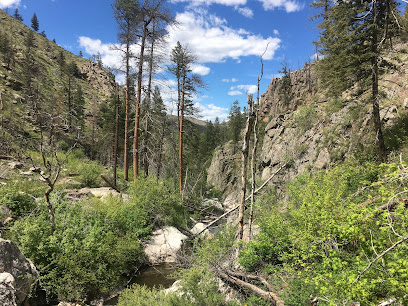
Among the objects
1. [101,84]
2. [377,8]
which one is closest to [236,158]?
[377,8]

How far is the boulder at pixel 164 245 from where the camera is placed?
1191 centimetres

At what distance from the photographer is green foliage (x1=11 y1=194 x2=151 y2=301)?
7730 millimetres

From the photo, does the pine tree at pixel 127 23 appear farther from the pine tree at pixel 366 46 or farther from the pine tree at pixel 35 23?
the pine tree at pixel 35 23

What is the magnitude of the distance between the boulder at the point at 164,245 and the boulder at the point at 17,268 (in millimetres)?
5732

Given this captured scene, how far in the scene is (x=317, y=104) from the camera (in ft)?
71.3

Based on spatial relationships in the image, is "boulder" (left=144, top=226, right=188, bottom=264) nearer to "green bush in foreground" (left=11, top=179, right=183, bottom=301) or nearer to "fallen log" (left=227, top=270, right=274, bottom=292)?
"green bush in foreground" (left=11, top=179, right=183, bottom=301)

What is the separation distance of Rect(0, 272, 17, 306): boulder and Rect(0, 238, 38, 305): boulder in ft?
1.81

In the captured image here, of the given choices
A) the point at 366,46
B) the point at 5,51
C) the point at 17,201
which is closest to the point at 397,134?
the point at 366,46

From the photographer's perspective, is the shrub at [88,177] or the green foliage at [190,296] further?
the shrub at [88,177]

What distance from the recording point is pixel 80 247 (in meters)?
8.49

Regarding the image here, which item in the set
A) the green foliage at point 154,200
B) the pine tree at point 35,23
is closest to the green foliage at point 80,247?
the green foliage at point 154,200

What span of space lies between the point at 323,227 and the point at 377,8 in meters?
10.7

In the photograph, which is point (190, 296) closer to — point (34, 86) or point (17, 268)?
point (17, 268)

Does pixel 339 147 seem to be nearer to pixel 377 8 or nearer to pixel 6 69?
pixel 377 8
